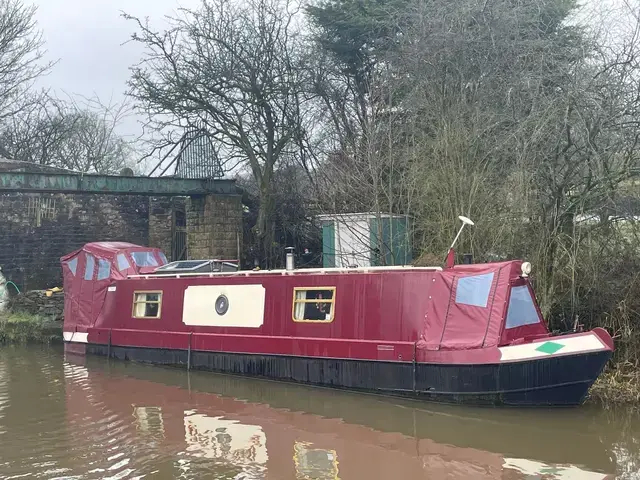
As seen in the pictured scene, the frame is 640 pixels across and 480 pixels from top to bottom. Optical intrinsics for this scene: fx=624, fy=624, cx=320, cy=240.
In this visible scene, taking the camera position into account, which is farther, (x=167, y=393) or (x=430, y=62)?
(x=430, y=62)

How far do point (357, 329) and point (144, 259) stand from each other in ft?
20.1

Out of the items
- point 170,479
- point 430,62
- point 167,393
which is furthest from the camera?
point 430,62

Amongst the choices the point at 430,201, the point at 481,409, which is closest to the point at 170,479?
the point at 481,409

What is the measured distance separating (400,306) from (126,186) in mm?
11001

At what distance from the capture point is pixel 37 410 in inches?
345

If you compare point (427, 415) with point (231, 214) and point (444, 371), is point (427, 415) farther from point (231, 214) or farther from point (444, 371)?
point (231, 214)

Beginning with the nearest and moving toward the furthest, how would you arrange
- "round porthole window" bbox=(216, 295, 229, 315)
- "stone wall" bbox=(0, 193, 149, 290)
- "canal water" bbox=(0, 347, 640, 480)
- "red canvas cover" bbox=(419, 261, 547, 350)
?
"canal water" bbox=(0, 347, 640, 480) < "red canvas cover" bbox=(419, 261, 547, 350) < "round porthole window" bbox=(216, 295, 229, 315) < "stone wall" bbox=(0, 193, 149, 290)

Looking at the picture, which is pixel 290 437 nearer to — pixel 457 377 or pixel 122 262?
pixel 457 377

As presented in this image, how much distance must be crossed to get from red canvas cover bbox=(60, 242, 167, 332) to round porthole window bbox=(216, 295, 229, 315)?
2.76 meters

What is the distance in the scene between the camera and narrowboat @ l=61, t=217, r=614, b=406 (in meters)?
7.76

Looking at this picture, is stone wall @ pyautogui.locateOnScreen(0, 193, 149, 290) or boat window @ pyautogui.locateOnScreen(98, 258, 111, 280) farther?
stone wall @ pyautogui.locateOnScreen(0, 193, 149, 290)

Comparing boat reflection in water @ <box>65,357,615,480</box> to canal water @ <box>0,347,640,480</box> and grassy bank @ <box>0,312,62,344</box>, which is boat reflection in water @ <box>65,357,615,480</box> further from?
grassy bank @ <box>0,312,62,344</box>

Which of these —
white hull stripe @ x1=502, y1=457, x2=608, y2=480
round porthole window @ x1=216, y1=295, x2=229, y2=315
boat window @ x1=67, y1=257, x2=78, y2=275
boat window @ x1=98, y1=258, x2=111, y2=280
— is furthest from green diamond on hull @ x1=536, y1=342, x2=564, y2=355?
Result: boat window @ x1=67, y1=257, x2=78, y2=275

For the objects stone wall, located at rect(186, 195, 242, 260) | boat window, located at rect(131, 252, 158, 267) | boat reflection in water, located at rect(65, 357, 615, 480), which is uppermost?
stone wall, located at rect(186, 195, 242, 260)
